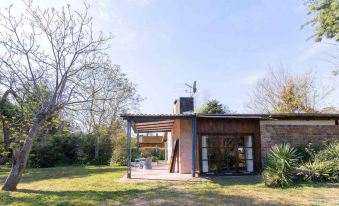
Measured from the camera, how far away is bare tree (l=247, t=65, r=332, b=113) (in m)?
32.1

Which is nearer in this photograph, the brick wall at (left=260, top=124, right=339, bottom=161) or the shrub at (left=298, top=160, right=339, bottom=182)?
the shrub at (left=298, top=160, right=339, bottom=182)

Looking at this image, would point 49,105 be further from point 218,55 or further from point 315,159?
point 218,55

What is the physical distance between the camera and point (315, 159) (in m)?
14.0

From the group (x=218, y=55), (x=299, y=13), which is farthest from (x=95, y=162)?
(x=299, y=13)

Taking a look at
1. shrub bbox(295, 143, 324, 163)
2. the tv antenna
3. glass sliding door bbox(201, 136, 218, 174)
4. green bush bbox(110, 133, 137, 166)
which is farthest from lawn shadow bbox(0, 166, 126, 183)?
shrub bbox(295, 143, 324, 163)

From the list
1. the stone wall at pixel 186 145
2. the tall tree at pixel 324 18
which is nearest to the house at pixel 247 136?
the stone wall at pixel 186 145

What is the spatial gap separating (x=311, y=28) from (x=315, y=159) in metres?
5.57

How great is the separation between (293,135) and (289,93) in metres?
16.8

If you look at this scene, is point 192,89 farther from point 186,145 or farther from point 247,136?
point 247,136

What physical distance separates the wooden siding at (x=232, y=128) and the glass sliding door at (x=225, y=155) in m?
0.22

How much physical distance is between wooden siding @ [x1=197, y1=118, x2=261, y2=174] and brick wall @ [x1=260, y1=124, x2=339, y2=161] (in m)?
0.31

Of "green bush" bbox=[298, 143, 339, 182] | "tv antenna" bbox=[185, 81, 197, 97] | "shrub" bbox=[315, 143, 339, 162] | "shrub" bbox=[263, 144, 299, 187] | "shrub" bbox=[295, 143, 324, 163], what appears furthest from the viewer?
"tv antenna" bbox=[185, 81, 197, 97]

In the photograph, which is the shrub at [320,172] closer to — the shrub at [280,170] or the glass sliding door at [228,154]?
the shrub at [280,170]

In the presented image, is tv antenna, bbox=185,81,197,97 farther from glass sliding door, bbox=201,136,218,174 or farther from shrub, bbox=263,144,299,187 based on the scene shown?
shrub, bbox=263,144,299,187
